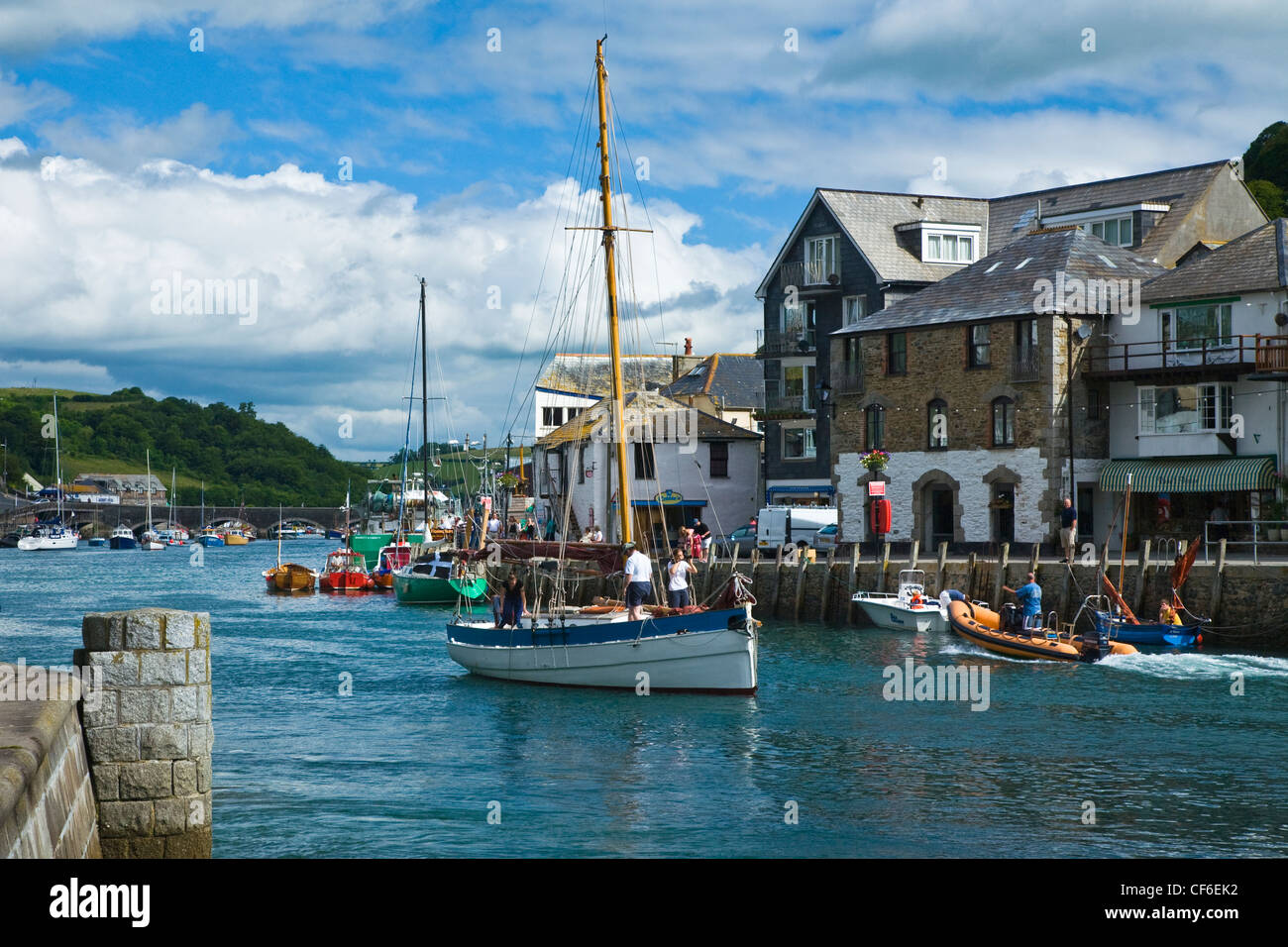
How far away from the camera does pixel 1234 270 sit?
48312 mm

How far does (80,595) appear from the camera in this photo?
69750 mm

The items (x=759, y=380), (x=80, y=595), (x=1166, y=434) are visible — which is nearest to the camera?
(x=1166, y=434)

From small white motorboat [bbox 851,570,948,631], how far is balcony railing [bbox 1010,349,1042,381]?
11.5m

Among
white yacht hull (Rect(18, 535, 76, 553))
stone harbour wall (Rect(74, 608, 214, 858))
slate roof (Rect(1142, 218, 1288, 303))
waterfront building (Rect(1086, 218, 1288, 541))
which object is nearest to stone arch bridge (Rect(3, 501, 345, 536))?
white yacht hull (Rect(18, 535, 76, 553))

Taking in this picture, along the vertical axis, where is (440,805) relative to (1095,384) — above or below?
below

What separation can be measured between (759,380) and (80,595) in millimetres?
41384

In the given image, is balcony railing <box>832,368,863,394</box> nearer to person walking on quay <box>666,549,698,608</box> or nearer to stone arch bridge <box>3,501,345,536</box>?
person walking on quay <box>666,549,698,608</box>

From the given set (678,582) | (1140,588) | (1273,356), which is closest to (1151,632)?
(1140,588)

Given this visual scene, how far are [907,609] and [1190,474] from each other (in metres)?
13.8

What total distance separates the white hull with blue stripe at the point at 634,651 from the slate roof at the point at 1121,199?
114 ft

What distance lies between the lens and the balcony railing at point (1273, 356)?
4381 centimetres

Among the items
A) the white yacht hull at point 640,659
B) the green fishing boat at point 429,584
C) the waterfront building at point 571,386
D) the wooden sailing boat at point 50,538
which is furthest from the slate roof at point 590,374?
the wooden sailing boat at point 50,538
